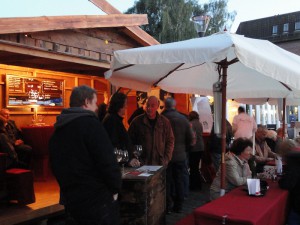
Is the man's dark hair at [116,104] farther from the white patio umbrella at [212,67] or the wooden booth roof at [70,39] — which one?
the wooden booth roof at [70,39]

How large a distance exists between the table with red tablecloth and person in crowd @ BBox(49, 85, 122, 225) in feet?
13.7

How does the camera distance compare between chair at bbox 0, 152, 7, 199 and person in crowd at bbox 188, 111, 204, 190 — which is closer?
chair at bbox 0, 152, 7, 199

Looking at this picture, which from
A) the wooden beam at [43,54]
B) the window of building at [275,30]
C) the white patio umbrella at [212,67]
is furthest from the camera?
the window of building at [275,30]

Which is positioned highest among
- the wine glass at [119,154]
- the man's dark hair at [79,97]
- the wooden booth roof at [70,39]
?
the wooden booth roof at [70,39]

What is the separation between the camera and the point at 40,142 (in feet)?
22.1

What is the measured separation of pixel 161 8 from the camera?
25125mm

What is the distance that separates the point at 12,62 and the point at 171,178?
343cm

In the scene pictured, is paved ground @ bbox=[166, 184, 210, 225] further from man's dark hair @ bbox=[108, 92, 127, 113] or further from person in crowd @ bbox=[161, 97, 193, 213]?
man's dark hair @ bbox=[108, 92, 127, 113]

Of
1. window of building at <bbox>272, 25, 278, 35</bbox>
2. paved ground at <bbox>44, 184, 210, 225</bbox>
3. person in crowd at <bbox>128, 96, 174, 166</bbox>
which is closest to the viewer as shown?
person in crowd at <bbox>128, 96, 174, 166</bbox>

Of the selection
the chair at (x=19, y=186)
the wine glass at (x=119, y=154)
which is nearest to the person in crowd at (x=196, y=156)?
the chair at (x=19, y=186)

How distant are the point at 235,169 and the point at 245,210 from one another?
132 centimetres

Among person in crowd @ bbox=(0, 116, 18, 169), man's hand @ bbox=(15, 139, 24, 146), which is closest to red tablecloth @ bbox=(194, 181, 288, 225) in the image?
person in crowd @ bbox=(0, 116, 18, 169)

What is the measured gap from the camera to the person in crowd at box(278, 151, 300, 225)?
388cm

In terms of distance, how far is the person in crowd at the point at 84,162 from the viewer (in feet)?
8.34
